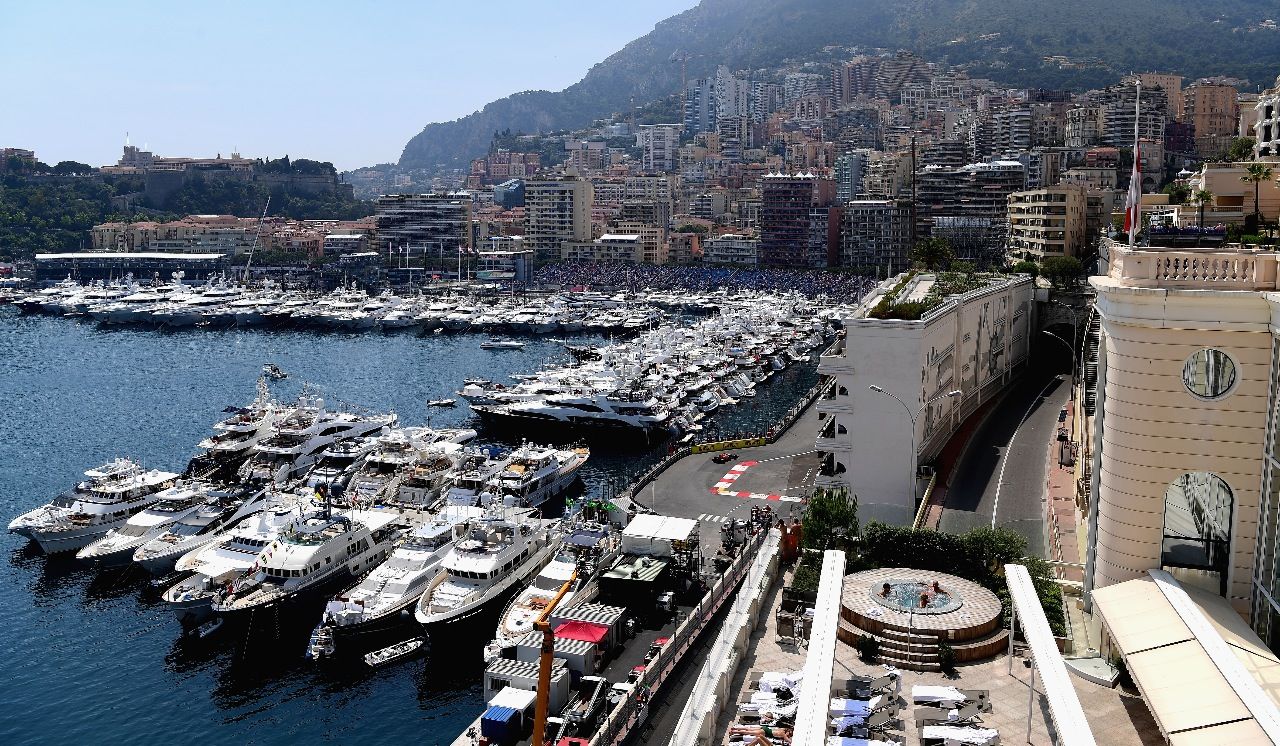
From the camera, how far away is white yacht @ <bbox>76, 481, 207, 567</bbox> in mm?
33812

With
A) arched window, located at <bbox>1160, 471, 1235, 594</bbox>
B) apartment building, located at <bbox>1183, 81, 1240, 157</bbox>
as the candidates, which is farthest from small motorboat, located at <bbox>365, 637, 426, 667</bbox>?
apartment building, located at <bbox>1183, 81, 1240, 157</bbox>

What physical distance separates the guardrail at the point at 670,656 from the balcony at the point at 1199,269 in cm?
1155

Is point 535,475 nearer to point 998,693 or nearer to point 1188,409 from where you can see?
point 998,693

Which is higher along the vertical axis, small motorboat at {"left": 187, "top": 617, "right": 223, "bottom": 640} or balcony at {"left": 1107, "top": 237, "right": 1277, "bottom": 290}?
balcony at {"left": 1107, "top": 237, "right": 1277, "bottom": 290}

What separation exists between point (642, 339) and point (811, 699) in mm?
60401

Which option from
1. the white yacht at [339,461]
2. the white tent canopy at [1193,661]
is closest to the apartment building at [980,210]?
the white yacht at [339,461]

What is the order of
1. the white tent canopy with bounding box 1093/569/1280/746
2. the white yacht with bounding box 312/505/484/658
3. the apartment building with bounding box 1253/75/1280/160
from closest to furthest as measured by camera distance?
the white tent canopy with bounding box 1093/569/1280/746 → the white yacht with bounding box 312/505/484/658 → the apartment building with bounding box 1253/75/1280/160

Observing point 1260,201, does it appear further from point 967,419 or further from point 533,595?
point 533,595

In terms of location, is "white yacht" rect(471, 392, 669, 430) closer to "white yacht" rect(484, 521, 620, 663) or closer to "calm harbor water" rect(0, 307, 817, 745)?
"calm harbor water" rect(0, 307, 817, 745)

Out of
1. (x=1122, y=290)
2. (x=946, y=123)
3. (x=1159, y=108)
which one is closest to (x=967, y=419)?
(x=1122, y=290)

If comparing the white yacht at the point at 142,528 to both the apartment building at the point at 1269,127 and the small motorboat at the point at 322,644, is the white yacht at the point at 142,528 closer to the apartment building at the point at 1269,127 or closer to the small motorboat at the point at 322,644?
the small motorboat at the point at 322,644

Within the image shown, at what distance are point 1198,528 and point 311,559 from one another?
80.7 feet

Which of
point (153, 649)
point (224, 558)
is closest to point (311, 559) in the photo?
point (224, 558)

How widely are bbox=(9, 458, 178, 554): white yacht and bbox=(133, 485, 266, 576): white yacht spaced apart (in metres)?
2.32
